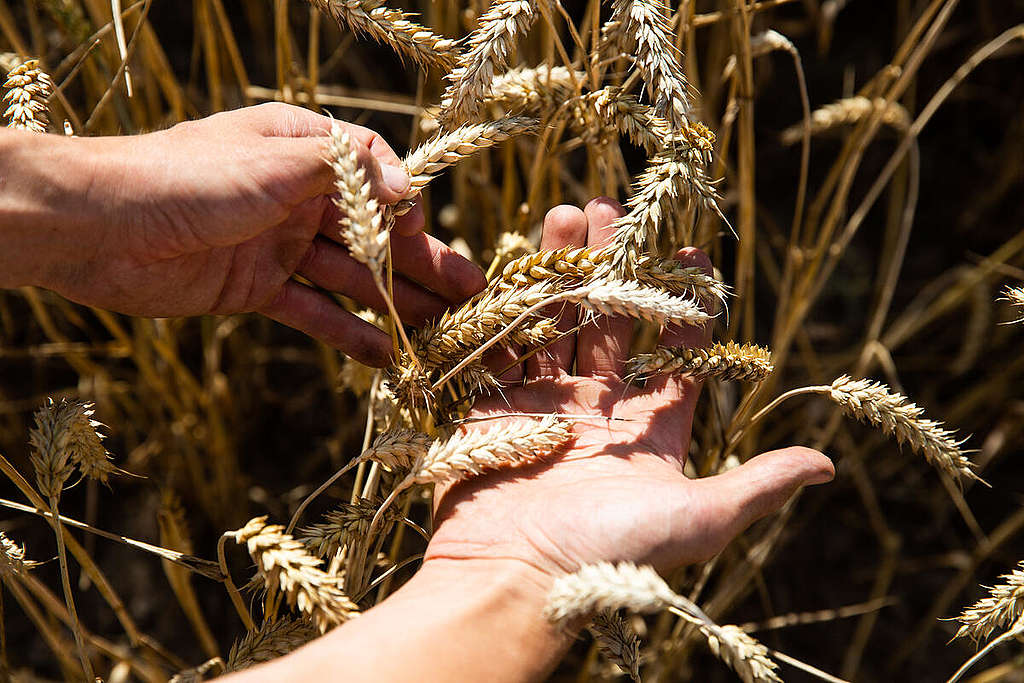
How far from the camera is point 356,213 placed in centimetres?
119

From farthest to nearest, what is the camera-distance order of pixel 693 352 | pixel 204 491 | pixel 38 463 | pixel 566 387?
1. pixel 204 491
2. pixel 566 387
3. pixel 693 352
4. pixel 38 463

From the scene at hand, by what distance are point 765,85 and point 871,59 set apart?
1.47ft

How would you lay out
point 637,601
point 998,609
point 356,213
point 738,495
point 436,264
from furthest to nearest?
point 436,264 → point 738,495 → point 998,609 → point 356,213 → point 637,601

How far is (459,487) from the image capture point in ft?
5.16

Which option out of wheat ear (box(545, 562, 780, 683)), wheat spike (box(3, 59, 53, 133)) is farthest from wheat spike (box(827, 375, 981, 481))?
wheat spike (box(3, 59, 53, 133))

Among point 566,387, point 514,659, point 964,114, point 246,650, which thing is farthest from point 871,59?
point 246,650

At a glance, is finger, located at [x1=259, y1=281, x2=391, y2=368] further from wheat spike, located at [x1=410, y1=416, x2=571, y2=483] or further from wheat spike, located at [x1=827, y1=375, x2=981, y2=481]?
wheat spike, located at [x1=827, y1=375, x2=981, y2=481]

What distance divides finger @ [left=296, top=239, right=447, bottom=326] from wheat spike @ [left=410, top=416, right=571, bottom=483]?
0.42m

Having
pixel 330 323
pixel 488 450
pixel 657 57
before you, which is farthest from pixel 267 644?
pixel 657 57

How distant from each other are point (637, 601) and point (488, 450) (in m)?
0.39

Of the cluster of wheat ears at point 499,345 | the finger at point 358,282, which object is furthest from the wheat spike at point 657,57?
the finger at point 358,282

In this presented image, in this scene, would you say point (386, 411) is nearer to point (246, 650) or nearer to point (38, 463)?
point (246, 650)

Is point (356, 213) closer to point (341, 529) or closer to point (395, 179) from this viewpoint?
point (395, 179)

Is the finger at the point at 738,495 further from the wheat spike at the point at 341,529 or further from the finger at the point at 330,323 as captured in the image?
the finger at the point at 330,323
